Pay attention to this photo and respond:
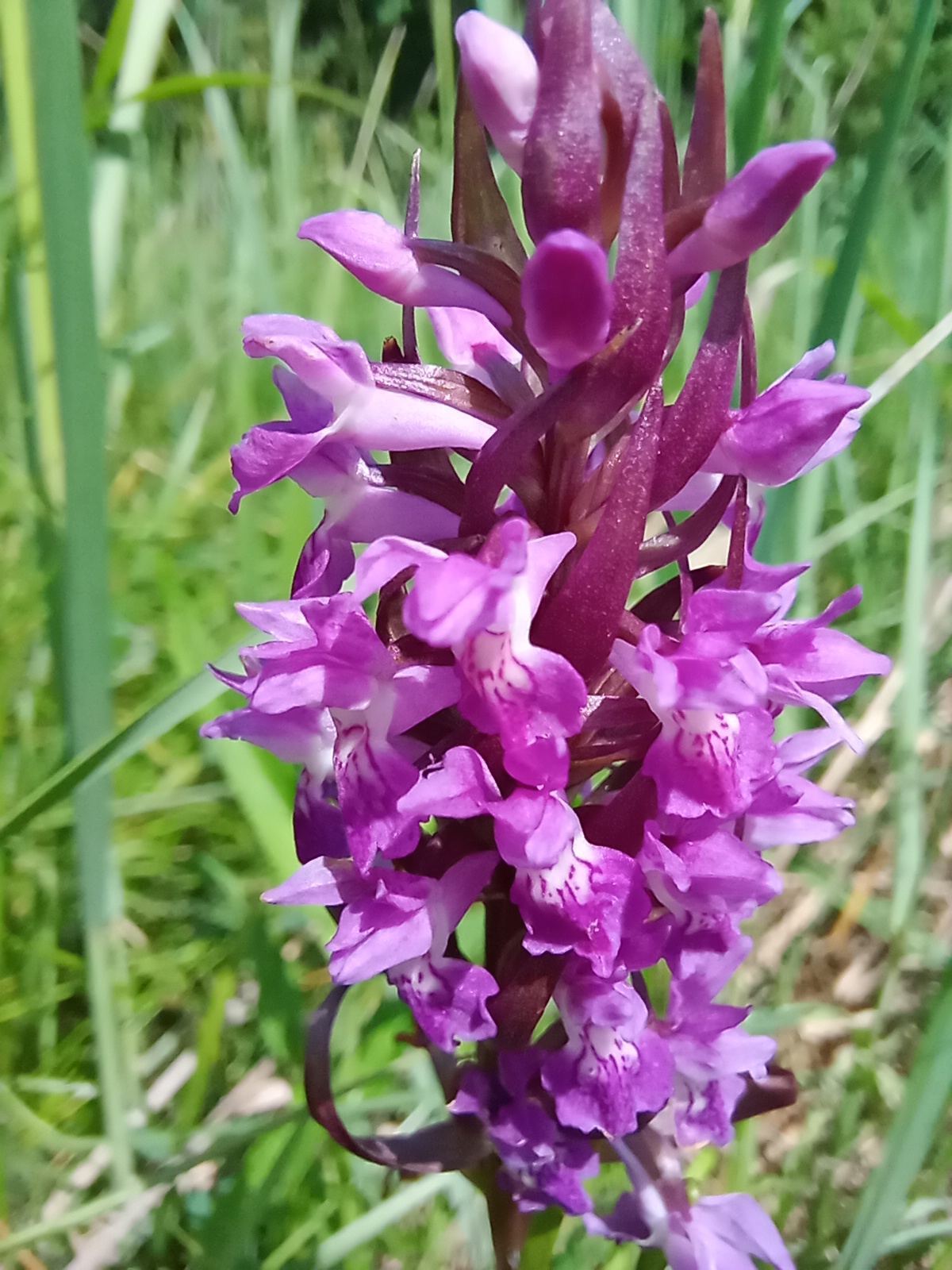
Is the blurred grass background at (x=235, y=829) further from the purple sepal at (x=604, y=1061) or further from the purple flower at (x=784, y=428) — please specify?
the purple flower at (x=784, y=428)

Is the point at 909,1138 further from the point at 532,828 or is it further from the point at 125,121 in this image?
the point at 125,121

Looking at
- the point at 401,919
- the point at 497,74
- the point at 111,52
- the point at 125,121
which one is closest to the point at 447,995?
the point at 401,919

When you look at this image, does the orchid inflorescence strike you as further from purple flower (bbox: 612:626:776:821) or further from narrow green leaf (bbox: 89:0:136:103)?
narrow green leaf (bbox: 89:0:136:103)

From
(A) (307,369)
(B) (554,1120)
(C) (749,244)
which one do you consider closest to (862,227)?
(C) (749,244)

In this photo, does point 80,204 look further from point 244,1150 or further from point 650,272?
point 244,1150

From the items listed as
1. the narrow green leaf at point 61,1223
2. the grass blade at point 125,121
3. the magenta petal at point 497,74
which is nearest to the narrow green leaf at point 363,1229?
the narrow green leaf at point 61,1223
